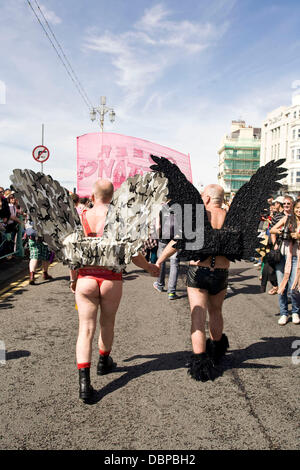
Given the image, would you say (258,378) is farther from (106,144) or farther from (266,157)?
(266,157)

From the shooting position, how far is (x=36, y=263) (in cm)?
835

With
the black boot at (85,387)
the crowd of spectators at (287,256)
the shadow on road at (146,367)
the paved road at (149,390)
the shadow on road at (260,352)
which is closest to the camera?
the paved road at (149,390)

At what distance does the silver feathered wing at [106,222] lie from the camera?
10.7 feet

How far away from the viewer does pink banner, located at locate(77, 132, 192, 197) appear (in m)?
8.47

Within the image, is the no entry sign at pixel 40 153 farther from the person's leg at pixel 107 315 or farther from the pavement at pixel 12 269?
the person's leg at pixel 107 315

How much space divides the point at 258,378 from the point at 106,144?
21.0 ft

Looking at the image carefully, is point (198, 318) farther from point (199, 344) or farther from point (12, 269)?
point (12, 269)

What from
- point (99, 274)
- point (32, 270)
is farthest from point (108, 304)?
point (32, 270)

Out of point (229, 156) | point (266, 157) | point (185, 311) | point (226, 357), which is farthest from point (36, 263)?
point (229, 156)

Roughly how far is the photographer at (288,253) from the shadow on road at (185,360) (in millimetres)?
1090

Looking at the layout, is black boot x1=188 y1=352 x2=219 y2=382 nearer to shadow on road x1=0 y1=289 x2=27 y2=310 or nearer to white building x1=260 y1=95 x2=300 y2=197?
shadow on road x1=0 y1=289 x2=27 y2=310

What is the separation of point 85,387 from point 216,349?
158 centimetres

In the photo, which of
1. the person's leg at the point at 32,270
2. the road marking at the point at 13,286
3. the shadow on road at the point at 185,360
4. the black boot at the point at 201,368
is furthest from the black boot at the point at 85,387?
the person's leg at the point at 32,270

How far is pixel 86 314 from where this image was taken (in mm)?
3348
